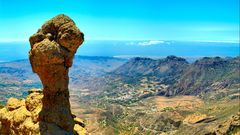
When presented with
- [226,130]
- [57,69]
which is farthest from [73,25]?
[226,130]

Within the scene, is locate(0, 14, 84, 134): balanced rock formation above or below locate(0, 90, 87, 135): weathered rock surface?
above

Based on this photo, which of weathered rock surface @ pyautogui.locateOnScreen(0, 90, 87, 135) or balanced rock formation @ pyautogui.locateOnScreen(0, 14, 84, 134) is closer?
balanced rock formation @ pyautogui.locateOnScreen(0, 14, 84, 134)

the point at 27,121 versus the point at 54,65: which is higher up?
the point at 54,65

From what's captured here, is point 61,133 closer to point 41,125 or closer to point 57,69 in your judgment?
point 41,125

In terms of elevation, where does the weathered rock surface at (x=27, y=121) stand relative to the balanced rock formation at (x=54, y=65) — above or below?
below

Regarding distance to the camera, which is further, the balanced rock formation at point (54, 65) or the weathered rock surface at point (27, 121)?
the weathered rock surface at point (27, 121)

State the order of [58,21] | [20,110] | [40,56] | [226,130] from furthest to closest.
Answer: [226,130] → [20,110] → [58,21] → [40,56]

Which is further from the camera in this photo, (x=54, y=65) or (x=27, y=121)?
(x=27, y=121)

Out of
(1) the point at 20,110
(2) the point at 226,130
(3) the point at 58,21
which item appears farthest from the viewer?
(2) the point at 226,130
